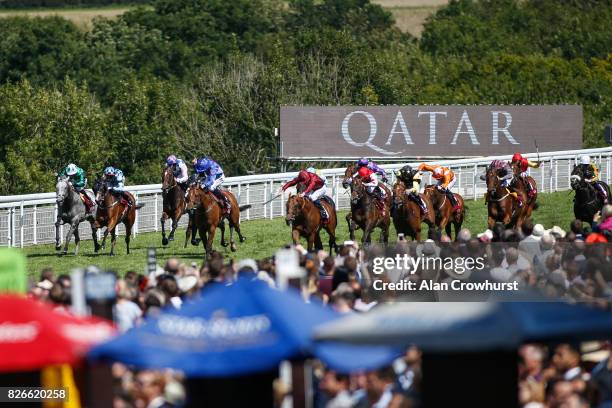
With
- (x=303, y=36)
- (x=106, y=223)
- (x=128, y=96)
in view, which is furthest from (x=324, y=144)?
(x=303, y=36)

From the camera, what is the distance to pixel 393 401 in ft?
25.6

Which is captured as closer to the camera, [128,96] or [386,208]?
[386,208]

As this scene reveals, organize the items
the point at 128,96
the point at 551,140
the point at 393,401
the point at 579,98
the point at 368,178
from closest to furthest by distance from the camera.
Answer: the point at 393,401, the point at 368,178, the point at 551,140, the point at 128,96, the point at 579,98

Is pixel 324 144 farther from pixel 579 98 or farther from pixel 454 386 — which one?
pixel 454 386

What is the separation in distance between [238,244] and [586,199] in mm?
5407

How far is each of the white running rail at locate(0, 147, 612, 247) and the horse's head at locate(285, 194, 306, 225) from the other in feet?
19.6

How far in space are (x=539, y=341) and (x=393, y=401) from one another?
1.81 meters

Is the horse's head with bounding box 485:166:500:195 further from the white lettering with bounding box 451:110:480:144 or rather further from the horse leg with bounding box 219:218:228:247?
the white lettering with bounding box 451:110:480:144

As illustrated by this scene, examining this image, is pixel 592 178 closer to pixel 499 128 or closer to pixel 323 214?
pixel 323 214

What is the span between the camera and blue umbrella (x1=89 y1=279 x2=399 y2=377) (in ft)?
20.5

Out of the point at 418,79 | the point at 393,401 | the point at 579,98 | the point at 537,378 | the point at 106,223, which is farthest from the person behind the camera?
the point at 418,79

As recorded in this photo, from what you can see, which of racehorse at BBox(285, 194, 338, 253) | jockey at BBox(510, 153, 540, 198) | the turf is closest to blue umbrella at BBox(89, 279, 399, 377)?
the turf

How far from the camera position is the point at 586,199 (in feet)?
74.8

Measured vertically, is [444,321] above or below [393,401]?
above
